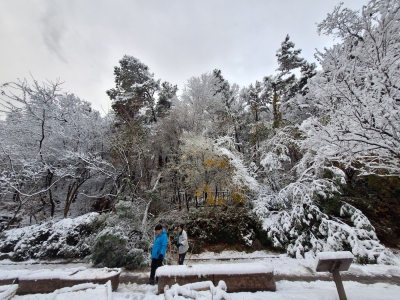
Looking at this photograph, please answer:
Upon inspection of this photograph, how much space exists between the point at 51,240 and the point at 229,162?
32.3 ft

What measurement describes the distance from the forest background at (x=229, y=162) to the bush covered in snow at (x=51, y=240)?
47 mm

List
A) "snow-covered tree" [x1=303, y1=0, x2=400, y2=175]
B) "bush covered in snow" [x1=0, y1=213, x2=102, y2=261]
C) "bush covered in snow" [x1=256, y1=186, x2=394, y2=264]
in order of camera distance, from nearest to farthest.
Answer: "snow-covered tree" [x1=303, y1=0, x2=400, y2=175] → "bush covered in snow" [x1=256, y1=186, x2=394, y2=264] → "bush covered in snow" [x1=0, y1=213, x2=102, y2=261]

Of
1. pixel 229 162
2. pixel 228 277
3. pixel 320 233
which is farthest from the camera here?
pixel 229 162

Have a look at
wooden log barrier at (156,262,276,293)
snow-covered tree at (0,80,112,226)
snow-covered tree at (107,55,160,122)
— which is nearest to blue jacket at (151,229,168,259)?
wooden log barrier at (156,262,276,293)

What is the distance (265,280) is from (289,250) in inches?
169

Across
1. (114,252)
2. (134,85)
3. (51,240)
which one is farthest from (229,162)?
(134,85)

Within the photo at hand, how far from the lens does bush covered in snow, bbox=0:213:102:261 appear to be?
8.30 m

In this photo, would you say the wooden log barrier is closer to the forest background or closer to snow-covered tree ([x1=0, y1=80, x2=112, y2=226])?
the forest background

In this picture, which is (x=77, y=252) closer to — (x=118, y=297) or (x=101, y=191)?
(x=118, y=297)

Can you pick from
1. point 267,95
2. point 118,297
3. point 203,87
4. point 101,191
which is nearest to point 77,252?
point 118,297

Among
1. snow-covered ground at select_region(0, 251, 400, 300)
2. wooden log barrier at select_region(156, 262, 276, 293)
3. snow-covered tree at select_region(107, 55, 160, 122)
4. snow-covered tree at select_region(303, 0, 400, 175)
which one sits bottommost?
snow-covered ground at select_region(0, 251, 400, 300)

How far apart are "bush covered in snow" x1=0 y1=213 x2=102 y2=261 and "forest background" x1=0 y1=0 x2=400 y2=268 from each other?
0.16 feet

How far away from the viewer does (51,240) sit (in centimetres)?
864

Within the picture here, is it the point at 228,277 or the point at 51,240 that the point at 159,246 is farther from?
the point at 51,240
